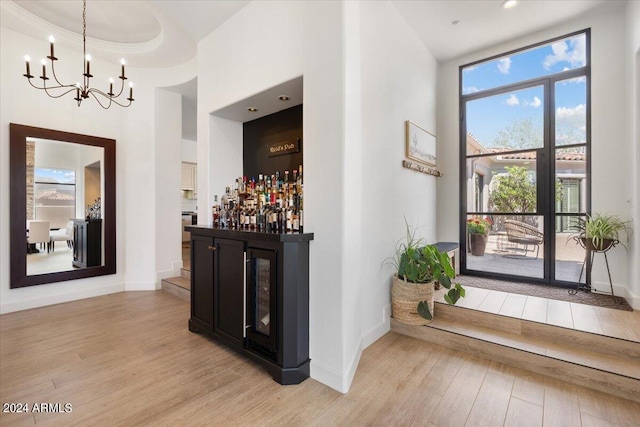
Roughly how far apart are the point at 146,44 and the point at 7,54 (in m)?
1.45

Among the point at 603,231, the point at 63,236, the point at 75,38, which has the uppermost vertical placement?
the point at 75,38

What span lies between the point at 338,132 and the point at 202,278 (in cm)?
183

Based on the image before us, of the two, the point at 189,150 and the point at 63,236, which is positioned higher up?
the point at 189,150

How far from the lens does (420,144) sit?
340 centimetres

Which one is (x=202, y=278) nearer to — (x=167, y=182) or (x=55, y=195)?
(x=167, y=182)

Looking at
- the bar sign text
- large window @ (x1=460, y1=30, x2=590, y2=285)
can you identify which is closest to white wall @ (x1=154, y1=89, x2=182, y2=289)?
the bar sign text

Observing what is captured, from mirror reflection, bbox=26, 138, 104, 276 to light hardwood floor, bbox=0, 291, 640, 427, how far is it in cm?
132

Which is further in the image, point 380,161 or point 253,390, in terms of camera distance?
point 380,161

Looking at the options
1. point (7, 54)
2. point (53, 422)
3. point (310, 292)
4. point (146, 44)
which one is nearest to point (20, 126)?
point (7, 54)

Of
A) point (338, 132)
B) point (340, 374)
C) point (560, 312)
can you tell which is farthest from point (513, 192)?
point (340, 374)

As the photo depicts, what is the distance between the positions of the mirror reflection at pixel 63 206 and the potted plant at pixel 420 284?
4.10 m

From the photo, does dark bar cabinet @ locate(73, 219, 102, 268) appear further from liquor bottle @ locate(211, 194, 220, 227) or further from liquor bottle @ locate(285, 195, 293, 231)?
liquor bottle @ locate(285, 195, 293, 231)

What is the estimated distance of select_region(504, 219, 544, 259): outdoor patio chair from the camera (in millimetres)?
3490

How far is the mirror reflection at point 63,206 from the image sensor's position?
3506 millimetres
